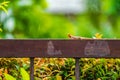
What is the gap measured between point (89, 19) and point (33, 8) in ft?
2.64

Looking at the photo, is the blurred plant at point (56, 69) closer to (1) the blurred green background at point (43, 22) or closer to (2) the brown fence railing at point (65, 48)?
(2) the brown fence railing at point (65, 48)

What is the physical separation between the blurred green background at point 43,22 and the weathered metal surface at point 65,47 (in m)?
2.99

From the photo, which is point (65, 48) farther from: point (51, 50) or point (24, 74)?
point (24, 74)

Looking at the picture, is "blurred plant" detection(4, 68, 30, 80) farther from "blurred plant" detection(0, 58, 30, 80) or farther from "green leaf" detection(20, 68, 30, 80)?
"blurred plant" detection(0, 58, 30, 80)

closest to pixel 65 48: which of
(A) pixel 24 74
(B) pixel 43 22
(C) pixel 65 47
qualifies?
(C) pixel 65 47

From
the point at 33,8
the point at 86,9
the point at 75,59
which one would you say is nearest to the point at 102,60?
the point at 75,59

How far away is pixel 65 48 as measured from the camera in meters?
3.74

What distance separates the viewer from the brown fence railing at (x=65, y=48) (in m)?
3.73

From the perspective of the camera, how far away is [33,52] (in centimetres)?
375

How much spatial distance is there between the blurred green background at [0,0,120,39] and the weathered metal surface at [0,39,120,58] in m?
2.99

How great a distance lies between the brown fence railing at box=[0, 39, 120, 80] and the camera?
3.73 meters

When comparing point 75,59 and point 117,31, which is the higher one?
point 117,31

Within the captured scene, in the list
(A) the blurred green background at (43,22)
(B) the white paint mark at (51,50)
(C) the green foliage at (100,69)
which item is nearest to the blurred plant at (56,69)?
(C) the green foliage at (100,69)

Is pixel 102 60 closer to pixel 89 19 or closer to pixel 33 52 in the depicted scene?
pixel 33 52
